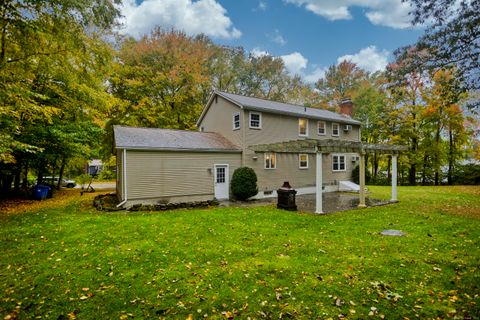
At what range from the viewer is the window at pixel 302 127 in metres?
17.1

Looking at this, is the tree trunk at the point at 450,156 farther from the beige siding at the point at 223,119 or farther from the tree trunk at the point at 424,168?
the beige siding at the point at 223,119

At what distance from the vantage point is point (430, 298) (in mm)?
3754

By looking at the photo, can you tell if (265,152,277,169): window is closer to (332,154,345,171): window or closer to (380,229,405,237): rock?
(332,154,345,171): window

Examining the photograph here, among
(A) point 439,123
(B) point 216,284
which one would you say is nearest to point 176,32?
(B) point 216,284

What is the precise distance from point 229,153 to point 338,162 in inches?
378

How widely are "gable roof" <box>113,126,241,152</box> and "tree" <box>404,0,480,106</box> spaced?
9.80 m

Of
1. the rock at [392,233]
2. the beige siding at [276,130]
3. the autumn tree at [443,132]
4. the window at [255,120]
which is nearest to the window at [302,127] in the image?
the beige siding at [276,130]

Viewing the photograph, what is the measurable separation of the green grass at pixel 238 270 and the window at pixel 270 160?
7.63 metres

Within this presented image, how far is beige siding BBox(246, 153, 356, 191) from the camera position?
15.4 metres

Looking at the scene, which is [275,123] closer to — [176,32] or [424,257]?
[424,257]

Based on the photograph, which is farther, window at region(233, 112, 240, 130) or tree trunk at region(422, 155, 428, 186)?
tree trunk at region(422, 155, 428, 186)

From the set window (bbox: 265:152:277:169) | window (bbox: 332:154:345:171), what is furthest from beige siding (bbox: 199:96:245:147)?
window (bbox: 332:154:345:171)

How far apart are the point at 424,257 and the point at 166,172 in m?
10.6

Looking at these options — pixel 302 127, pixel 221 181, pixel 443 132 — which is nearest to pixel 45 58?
pixel 221 181
